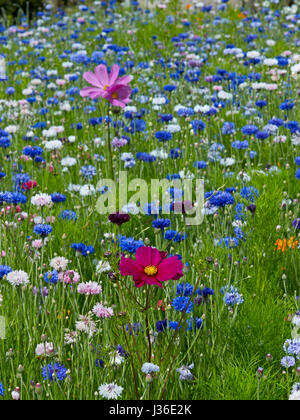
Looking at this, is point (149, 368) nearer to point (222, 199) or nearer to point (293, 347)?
point (293, 347)

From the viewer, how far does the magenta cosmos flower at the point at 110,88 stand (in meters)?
1.59

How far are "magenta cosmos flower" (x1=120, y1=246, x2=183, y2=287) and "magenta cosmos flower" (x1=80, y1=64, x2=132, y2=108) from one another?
0.50 metres

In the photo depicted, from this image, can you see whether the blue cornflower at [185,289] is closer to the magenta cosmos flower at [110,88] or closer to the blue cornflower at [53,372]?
the blue cornflower at [53,372]

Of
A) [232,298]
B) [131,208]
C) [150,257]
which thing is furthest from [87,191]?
[150,257]

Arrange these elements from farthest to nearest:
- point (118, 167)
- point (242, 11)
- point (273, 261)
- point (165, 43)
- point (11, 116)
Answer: point (242, 11), point (165, 43), point (11, 116), point (118, 167), point (273, 261)

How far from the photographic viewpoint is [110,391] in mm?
1326

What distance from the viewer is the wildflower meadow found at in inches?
56.5

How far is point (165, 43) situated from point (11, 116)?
237cm

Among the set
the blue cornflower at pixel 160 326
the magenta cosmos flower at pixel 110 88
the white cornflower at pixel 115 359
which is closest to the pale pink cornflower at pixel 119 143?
the magenta cosmos flower at pixel 110 88

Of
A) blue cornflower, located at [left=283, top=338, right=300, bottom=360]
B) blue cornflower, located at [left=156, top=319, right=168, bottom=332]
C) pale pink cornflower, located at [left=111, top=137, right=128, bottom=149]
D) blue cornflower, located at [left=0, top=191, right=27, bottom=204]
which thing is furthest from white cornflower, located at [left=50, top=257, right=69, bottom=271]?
pale pink cornflower, located at [left=111, top=137, right=128, bottom=149]

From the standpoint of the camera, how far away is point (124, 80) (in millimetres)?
1622

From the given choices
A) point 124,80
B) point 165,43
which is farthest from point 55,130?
point 165,43

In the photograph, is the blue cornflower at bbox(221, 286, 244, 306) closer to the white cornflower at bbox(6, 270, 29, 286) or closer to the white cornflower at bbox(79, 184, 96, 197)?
the white cornflower at bbox(6, 270, 29, 286)
